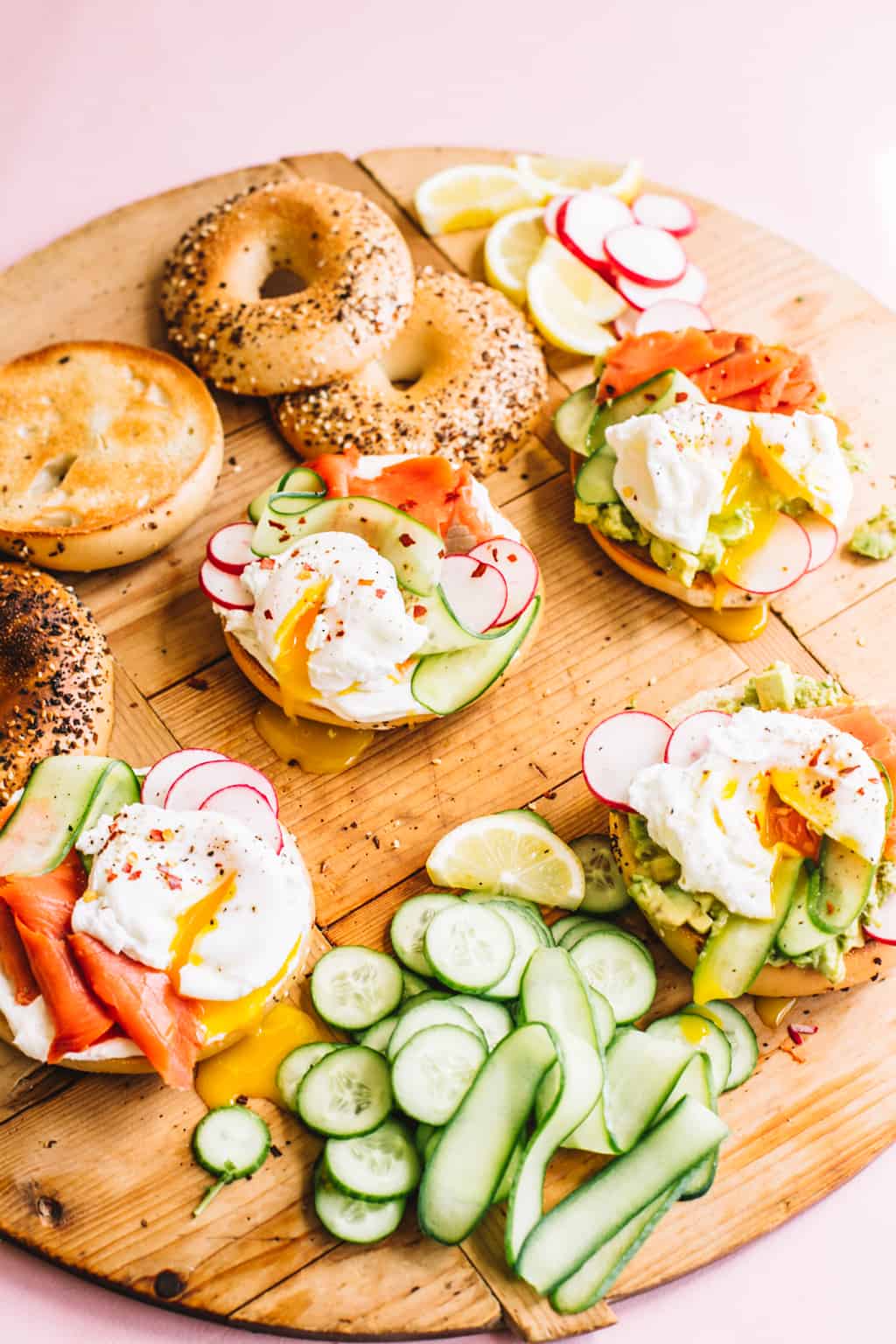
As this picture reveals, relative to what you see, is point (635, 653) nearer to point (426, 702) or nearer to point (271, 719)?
point (426, 702)

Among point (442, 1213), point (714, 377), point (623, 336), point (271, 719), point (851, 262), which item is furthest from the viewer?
point (851, 262)

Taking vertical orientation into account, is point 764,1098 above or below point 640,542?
below

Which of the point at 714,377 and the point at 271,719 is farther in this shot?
the point at 714,377

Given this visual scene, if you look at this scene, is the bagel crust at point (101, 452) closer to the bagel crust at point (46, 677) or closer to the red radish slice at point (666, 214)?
the bagel crust at point (46, 677)

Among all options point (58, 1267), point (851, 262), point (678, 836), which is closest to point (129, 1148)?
point (58, 1267)

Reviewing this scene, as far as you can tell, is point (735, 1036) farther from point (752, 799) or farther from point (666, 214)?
point (666, 214)

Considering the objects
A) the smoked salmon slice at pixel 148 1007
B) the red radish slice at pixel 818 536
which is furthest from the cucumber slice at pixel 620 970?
the red radish slice at pixel 818 536
